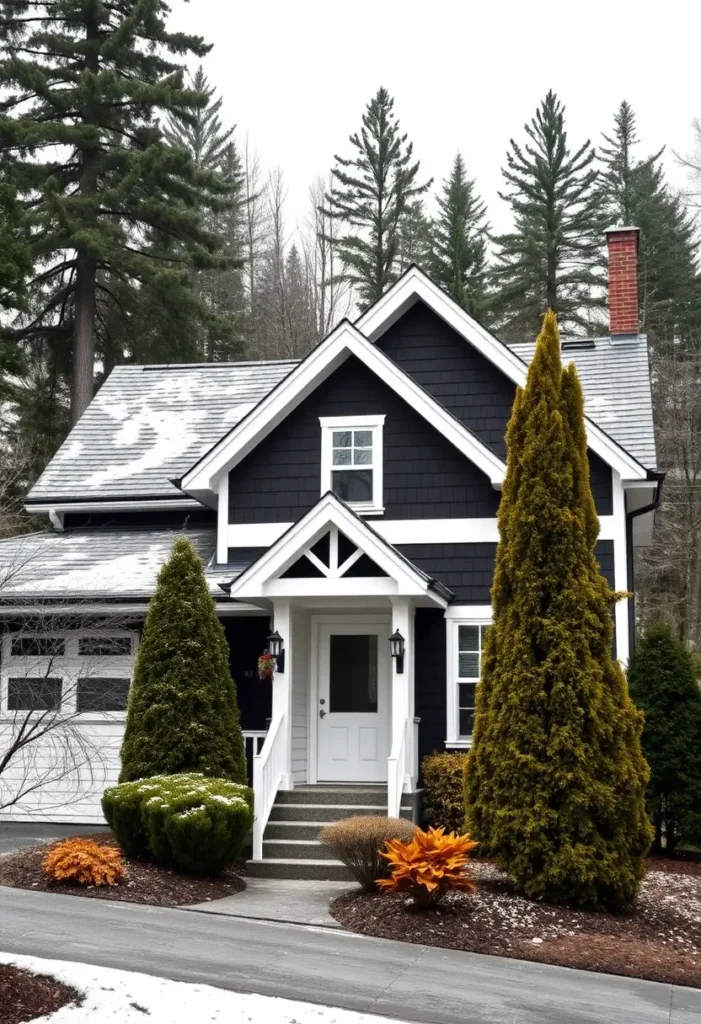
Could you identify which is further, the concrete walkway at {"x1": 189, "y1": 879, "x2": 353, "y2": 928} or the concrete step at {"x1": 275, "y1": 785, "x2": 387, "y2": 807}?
the concrete step at {"x1": 275, "y1": 785, "x2": 387, "y2": 807}

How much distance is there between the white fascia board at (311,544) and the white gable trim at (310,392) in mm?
2175

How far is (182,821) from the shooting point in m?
11.1

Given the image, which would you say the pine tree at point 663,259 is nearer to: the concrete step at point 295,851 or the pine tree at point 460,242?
the pine tree at point 460,242

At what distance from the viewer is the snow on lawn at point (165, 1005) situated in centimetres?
A: 686

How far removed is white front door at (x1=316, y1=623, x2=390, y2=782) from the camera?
14.9 m

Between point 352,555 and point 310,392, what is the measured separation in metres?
3.09

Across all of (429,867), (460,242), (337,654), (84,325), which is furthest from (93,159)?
(429,867)

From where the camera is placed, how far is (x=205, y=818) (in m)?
11.2

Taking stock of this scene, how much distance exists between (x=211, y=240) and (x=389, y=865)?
2297 cm

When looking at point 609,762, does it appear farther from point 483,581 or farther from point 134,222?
point 134,222

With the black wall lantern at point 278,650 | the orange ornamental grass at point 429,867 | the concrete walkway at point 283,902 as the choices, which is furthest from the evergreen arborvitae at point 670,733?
the orange ornamental grass at point 429,867

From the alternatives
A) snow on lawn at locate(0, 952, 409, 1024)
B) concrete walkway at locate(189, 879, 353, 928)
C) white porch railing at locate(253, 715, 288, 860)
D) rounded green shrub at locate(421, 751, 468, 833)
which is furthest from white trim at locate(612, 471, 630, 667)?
snow on lawn at locate(0, 952, 409, 1024)

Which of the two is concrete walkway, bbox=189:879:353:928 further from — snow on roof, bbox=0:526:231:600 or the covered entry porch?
snow on roof, bbox=0:526:231:600

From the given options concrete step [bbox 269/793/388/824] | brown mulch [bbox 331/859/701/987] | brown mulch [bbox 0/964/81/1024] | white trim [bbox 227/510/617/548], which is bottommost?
brown mulch [bbox 331/859/701/987]
